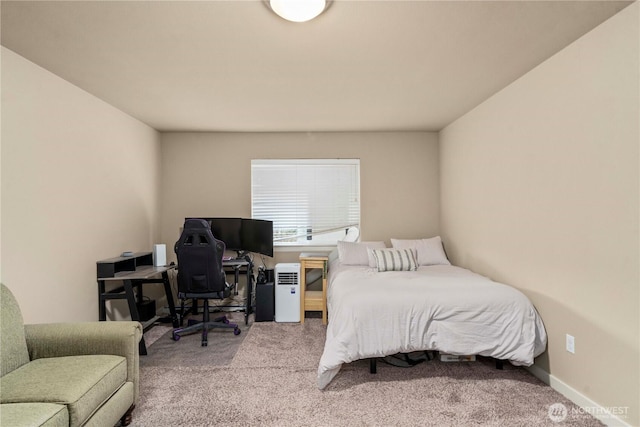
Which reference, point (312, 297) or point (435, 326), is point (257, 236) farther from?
point (435, 326)

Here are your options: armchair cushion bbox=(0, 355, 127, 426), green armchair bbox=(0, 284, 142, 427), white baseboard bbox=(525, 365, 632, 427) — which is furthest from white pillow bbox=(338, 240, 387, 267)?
armchair cushion bbox=(0, 355, 127, 426)

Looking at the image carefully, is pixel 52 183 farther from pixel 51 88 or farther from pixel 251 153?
pixel 251 153

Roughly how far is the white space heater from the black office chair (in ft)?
2.76

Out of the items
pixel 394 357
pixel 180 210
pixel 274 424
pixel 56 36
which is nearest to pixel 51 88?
pixel 56 36

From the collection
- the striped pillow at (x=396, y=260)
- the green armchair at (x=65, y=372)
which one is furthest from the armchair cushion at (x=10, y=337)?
the striped pillow at (x=396, y=260)

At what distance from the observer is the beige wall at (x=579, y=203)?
1.92m

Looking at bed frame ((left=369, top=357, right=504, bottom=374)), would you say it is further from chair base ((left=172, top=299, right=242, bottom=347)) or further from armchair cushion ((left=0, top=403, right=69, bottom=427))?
armchair cushion ((left=0, top=403, right=69, bottom=427))

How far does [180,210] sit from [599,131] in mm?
4617

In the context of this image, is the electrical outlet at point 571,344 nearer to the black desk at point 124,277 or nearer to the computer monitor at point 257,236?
the computer monitor at point 257,236

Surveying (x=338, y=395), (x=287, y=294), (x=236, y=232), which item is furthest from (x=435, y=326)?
(x=236, y=232)

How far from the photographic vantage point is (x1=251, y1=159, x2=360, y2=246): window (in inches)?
189

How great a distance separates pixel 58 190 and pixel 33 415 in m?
1.91

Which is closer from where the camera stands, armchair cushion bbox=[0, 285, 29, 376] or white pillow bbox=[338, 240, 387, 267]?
armchair cushion bbox=[0, 285, 29, 376]

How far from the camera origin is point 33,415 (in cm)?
143
